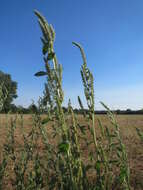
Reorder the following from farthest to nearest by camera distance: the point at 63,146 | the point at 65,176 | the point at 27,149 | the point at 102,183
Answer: the point at 27,149
the point at 65,176
the point at 102,183
the point at 63,146

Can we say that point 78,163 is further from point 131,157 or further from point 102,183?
point 131,157

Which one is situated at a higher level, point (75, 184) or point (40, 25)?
point (40, 25)

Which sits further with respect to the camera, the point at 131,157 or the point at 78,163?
the point at 131,157

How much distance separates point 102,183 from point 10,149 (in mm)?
946

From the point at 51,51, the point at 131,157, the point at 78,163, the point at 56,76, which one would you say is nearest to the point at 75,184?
the point at 78,163

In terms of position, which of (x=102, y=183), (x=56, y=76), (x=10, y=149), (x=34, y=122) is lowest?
(x=102, y=183)

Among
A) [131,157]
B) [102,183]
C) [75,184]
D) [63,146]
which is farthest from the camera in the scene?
[131,157]

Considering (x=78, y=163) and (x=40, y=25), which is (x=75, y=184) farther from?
(x=40, y=25)

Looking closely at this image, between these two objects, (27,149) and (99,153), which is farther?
(27,149)

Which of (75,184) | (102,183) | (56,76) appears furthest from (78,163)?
(56,76)

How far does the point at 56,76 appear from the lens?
1.02m

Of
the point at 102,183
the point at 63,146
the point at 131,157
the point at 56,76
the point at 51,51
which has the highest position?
the point at 51,51

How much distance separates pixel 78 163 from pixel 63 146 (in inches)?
9.9

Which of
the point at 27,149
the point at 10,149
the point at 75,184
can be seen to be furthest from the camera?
the point at 27,149
